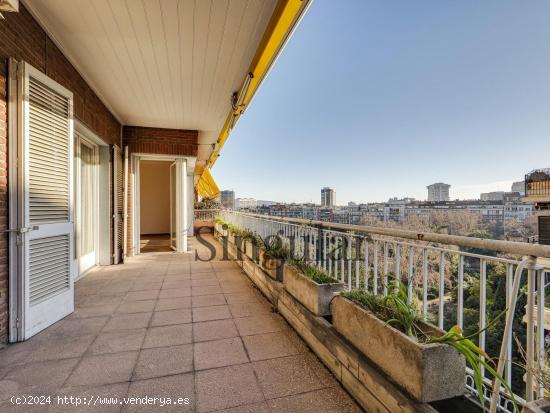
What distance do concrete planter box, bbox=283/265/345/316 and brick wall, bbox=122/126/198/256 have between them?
16.7 feet

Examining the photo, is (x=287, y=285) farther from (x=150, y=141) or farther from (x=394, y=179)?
(x=394, y=179)

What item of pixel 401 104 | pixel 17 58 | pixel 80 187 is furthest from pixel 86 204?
pixel 401 104

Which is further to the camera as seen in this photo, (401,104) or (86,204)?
(401,104)

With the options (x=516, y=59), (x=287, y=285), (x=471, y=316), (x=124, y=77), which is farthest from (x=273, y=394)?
(x=516, y=59)

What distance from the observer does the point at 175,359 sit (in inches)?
85.0

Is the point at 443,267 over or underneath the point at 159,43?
underneath

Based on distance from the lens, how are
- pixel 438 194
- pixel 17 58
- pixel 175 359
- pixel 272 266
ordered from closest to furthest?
pixel 175 359 → pixel 17 58 → pixel 272 266 → pixel 438 194

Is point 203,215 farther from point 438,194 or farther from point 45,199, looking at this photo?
point 45,199

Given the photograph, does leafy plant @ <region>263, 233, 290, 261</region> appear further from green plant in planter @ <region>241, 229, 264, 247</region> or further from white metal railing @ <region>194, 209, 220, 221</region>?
white metal railing @ <region>194, 209, 220, 221</region>

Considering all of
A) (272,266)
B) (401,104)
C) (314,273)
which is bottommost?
(272,266)

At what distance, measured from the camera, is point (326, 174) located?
27344 millimetres

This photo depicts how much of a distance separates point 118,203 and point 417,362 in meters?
5.91

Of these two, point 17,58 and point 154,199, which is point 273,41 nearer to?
point 17,58

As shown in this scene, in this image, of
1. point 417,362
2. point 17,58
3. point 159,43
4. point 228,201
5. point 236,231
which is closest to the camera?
point 417,362
